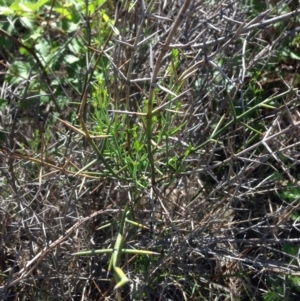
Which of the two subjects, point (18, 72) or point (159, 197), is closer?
point (159, 197)

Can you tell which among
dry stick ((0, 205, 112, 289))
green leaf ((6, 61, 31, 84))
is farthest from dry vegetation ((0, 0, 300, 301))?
green leaf ((6, 61, 31, 84))

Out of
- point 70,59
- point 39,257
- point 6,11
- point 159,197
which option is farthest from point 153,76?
point 70,59

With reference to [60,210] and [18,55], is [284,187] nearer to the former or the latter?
[60,210]

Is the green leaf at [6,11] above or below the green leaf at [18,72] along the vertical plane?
above

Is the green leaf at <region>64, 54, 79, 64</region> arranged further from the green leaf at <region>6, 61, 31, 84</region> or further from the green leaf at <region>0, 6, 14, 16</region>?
the green leaf at <region>0, 6, 14, 16</region>

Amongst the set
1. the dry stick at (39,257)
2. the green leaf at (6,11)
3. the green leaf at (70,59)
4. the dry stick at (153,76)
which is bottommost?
the dry stick at (39,257)

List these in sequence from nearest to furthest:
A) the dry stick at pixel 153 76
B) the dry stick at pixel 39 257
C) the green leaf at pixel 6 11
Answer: the dry stick at pixel 153 76 → the dry stick at pixel 39 257 → the green leaf at pixel 6 11

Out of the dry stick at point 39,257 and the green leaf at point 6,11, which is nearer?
the dry stick at point 39,257

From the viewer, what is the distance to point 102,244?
1.83 metres

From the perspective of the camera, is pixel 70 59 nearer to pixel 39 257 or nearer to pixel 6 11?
pixel 6 11

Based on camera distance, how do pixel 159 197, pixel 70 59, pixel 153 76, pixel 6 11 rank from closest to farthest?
pixel 153 76
pixel 159 197
pixel 6 11
pixel 70 59

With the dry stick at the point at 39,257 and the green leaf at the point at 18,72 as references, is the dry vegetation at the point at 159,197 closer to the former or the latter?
the dry stick at the point at 39,257

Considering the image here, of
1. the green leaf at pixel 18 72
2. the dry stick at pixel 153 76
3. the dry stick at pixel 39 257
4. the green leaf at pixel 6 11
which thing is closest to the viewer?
the dry stick at pixel 153 76

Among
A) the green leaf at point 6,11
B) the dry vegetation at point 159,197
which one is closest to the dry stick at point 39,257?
the dry vegetation at point 159,197
